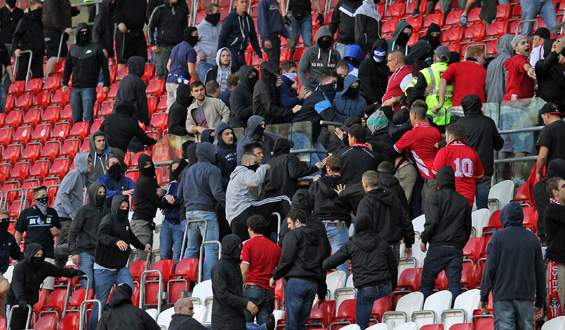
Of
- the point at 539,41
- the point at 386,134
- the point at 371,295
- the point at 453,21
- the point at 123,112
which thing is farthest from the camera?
the point at 453,21

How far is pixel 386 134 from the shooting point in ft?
44.1

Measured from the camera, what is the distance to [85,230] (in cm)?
1384

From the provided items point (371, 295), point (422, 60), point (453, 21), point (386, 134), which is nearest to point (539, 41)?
point (422, 60)

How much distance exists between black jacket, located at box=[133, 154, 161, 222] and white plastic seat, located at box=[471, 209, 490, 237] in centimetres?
381

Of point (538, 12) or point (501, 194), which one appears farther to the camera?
point (538, 12)

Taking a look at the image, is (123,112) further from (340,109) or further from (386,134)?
(386,134)

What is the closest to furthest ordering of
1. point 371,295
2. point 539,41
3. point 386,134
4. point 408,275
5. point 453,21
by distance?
point 371,295
point 408,275
point 386,134
point 539,41
point 453,21

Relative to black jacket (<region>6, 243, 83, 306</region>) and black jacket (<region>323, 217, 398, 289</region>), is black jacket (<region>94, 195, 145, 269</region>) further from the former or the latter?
black jacket (<region>323, 217, 398, 289</region>)

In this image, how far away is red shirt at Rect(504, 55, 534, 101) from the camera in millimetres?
13758

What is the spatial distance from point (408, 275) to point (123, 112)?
5.71 m

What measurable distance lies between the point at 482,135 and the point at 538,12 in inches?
179

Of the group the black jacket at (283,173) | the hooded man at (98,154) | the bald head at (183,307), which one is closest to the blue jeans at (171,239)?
the black jacket at (283,173)

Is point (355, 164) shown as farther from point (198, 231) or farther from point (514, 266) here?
point (514, 266)

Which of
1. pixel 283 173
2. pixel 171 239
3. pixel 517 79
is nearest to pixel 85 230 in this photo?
pixel 171 239
